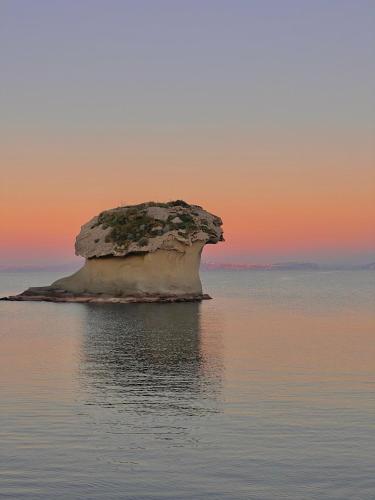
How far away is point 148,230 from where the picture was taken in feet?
261

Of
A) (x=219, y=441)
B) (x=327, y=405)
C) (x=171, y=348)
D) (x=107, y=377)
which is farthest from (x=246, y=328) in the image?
(x=219, y=441)

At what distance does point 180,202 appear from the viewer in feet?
278

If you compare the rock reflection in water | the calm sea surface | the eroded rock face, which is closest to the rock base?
the eroded rock face

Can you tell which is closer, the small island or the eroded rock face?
the eroded rock face

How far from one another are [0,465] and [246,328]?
3619 cm

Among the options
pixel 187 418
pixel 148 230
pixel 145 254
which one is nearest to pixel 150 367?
pixel 187 418

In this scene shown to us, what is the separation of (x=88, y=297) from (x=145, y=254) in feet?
30.8

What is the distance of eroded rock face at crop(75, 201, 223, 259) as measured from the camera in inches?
3078

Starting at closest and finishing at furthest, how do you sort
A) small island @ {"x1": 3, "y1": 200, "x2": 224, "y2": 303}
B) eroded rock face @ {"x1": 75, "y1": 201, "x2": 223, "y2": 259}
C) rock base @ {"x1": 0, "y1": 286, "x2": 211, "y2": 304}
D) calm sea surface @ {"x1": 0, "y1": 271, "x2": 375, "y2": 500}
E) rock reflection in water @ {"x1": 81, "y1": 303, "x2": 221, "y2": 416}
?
calm sea surface @ {"x1": 0, "y1": 271, "x2": 375, "y2": 500}
rock reflection in water @ {"x1": 81, "y1": 303, "x2": 221, "y2": 416}
rock base @ {"x1": 0, "y1": 286, "x2": 211, "y2": 304}
eroded rock face @ {"x1": 75, "y1": 201, "x2": 223, "y2": 259}
small island @ {"x1": 3, "y1": 200, "x2": 224, "y2": 303}

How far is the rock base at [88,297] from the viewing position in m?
78.0

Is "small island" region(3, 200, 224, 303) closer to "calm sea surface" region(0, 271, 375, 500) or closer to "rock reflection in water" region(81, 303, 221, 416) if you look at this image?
"rock reflection in water" region(81, 303, 221, 416)

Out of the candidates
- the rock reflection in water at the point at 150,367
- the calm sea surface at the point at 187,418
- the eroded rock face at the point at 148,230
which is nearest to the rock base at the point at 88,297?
the eroded rock face at the point at 148,230

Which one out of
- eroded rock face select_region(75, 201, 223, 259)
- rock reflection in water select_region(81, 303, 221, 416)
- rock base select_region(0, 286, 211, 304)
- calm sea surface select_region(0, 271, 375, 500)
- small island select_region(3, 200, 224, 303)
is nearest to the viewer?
calm sea surface select_region(0, 271, 375, 500)

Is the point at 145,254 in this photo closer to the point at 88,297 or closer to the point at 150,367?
the point at 88,297
